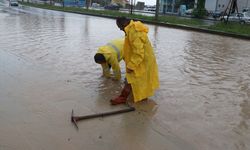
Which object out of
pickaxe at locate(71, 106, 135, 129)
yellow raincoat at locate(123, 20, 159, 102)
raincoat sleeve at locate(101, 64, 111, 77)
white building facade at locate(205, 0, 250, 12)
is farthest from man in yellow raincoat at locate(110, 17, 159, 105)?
white building facade at locate(205, 0, 250, 12)

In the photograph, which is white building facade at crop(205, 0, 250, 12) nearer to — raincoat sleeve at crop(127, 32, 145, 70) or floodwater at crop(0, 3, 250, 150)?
floodwater at crop(0, 3, 250, 150)

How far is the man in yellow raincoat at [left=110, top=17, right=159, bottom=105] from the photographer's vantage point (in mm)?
4906

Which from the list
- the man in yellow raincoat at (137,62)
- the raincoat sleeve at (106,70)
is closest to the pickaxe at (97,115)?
the man in yellow raincoat at (137,62)

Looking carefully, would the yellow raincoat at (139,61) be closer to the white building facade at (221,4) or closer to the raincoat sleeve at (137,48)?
the raincoat sleeve at (137,48)

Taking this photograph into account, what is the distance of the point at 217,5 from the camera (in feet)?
158

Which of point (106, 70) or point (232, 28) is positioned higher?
point (232, 28)

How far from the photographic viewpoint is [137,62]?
4.92m

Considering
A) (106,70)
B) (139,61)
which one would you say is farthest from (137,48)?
(106,70)

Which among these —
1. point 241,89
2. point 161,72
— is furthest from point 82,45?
point 241,89

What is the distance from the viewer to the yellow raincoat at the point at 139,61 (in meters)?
4.90

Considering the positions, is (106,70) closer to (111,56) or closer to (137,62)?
(111,56)

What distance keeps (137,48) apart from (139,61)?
0.19 m

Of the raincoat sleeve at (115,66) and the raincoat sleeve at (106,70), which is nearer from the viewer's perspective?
the raincoat sleeve at (115,66)

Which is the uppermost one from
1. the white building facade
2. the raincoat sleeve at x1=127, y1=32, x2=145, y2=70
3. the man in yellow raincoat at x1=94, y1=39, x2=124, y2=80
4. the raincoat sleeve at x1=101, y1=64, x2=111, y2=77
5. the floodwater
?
the white building facade
